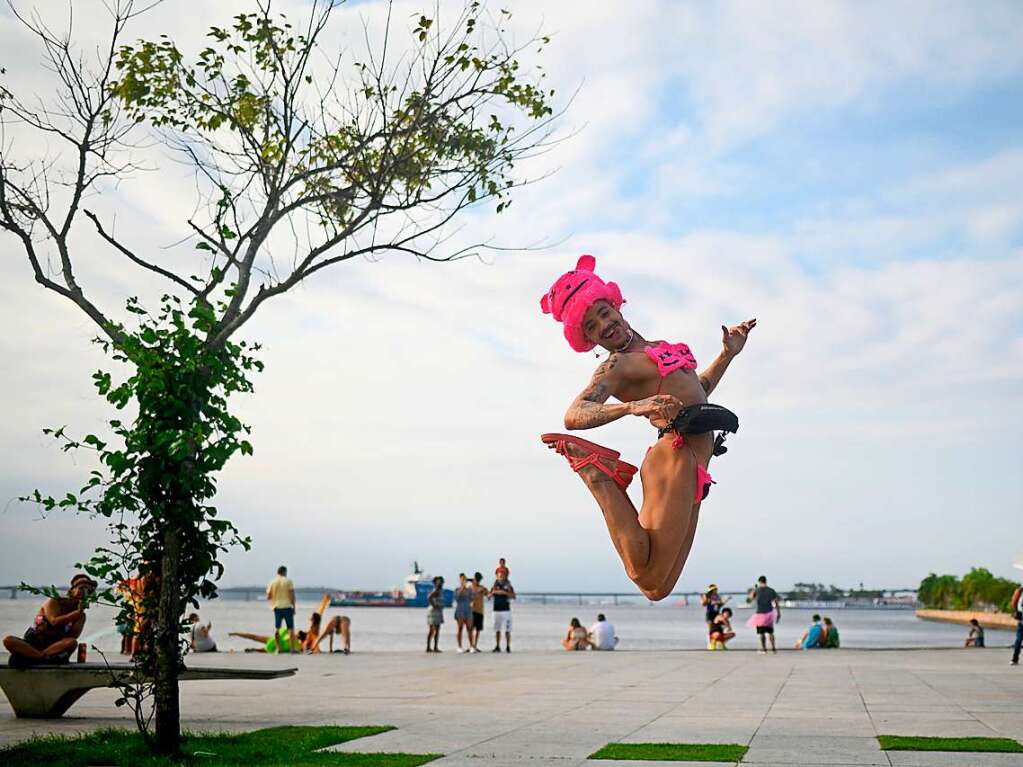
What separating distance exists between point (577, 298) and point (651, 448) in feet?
3.08

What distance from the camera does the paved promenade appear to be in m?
10.6

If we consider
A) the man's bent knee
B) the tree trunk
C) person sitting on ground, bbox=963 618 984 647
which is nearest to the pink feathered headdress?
the man's bent knee

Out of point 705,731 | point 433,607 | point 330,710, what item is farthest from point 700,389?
point 433,607

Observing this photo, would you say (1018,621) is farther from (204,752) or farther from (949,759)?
(204,752)

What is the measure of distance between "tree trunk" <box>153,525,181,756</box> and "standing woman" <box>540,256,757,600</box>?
5.65 meters

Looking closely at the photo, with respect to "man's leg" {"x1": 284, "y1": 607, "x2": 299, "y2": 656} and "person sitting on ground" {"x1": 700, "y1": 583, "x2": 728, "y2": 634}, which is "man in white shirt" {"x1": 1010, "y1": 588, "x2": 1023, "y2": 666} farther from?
"man's leg" {"x1": 284, "y1": 607, "x2": 299, "y2": 656}

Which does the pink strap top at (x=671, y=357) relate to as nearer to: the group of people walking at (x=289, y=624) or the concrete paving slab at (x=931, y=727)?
the concrete paving slab at (x=931, y=727)

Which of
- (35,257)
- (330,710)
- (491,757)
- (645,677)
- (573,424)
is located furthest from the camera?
(645,677)

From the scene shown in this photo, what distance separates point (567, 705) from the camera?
48.1 feet

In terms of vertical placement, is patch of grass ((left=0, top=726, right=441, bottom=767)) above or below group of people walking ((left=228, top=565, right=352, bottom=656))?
below

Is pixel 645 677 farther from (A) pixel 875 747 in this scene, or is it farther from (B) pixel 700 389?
(B) pixel 700 389

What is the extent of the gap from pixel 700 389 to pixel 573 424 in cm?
85

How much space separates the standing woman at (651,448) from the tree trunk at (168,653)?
18.5 ft

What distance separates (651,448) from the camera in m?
6.31
